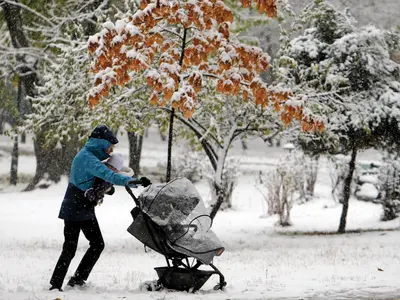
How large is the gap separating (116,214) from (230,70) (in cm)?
1140

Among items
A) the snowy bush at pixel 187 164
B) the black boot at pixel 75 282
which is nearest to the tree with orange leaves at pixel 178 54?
the black boot at pixel 75 282

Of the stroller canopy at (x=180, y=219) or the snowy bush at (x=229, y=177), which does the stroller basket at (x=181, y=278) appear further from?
the snowy bush at (x=229, y=177)

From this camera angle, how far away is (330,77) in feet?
41.1

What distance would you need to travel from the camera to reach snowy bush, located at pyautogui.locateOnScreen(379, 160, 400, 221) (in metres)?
18.0

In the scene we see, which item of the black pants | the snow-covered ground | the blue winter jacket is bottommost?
the snow-covered ground

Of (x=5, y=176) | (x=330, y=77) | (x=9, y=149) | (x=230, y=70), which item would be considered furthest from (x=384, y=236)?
(x=9, y=149)

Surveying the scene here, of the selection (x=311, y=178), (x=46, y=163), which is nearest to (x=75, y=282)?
(x=46, y=163)

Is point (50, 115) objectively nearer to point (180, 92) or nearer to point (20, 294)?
point (180, 92)

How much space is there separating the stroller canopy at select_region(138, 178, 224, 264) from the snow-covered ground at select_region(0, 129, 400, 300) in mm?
492

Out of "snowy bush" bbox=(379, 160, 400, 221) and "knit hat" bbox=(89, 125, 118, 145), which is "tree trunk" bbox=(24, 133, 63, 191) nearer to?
"snowy bush" bbox=(379, 160, 400, 221)

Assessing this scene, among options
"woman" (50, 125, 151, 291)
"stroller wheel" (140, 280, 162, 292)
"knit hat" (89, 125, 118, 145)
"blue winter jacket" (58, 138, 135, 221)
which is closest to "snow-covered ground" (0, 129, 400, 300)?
"stroller wheel" (140, 280, 162, 292)

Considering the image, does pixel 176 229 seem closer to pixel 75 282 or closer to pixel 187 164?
pixel 75 282

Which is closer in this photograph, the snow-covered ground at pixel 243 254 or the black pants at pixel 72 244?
the black pants at pixel 72 244

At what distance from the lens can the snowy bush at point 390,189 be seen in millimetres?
17953
